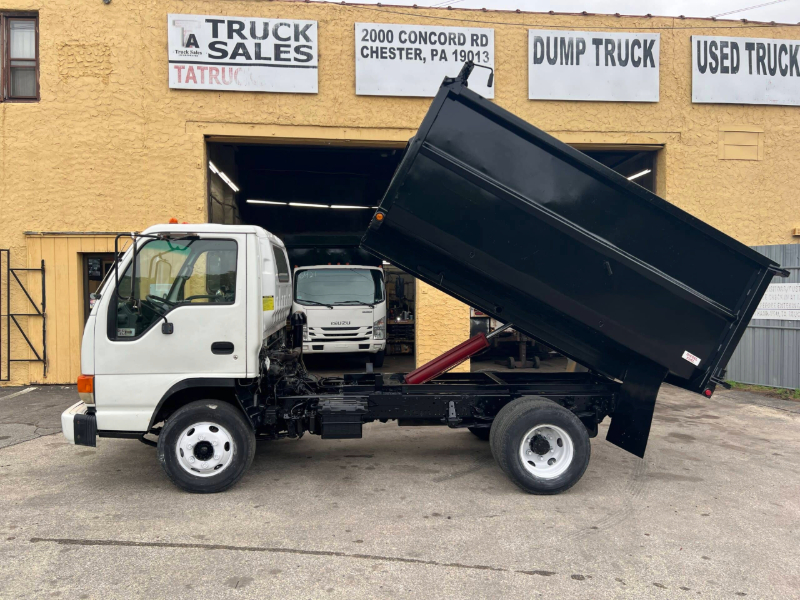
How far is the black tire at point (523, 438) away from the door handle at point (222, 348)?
2.51 metres

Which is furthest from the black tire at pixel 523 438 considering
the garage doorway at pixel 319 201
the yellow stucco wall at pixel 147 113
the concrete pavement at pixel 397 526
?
the yellow stucco wall at pixel 147 113

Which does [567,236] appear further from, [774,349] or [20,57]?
[20,57]

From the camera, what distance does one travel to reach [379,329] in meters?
11.6

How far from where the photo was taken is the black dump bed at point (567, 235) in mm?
4750

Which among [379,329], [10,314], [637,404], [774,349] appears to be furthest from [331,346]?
[774,349]

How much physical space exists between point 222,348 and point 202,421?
67 cm

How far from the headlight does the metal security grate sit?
598 centimetres

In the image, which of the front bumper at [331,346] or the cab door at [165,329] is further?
the front bumper at [331,346]

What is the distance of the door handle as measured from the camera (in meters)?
4.93

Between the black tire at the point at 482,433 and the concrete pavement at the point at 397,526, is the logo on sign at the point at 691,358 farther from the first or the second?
the black tire at the point at 482,433

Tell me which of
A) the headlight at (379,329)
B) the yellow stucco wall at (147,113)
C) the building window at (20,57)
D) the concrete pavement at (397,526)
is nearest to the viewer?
the concrete pavement at (397,526)

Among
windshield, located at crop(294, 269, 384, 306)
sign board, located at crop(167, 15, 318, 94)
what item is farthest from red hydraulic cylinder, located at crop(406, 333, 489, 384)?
sign board, located at crop(167, 15, 318, 94)

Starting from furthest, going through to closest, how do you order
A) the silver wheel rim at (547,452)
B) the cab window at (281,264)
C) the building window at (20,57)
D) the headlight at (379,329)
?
the headlight at (379,329)
the building window at (20,57)
the cab window at (281,264)
the silver wheel rim at (547,452)

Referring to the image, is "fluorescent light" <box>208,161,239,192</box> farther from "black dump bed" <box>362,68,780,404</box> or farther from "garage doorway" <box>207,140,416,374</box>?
"black dump bed" <box>362,68,780,404</box>
